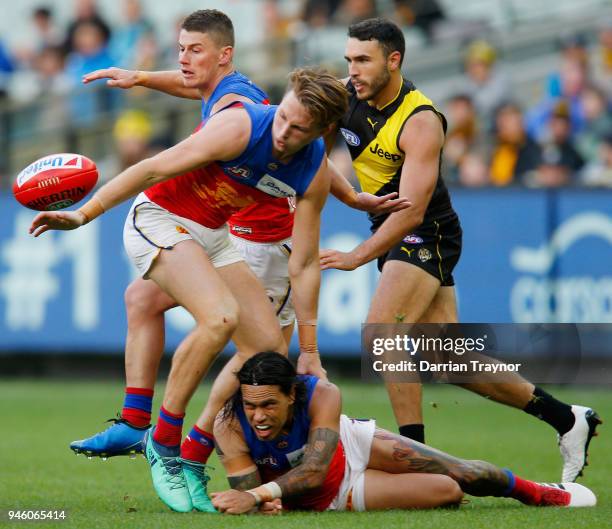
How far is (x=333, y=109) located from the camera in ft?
21.4

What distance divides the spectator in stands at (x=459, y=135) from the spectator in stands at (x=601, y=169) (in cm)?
135

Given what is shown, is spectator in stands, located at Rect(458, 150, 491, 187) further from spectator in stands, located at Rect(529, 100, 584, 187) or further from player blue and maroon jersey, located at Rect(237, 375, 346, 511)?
player blue and maroon jersey, located at Rect(237, 375, 346, 511)

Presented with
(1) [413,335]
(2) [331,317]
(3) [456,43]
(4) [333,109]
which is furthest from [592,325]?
(4) [333,109]

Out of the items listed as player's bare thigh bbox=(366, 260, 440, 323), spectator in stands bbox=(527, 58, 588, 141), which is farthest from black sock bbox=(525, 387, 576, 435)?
spectator in stands bbox=(527, 58, 588, 141)

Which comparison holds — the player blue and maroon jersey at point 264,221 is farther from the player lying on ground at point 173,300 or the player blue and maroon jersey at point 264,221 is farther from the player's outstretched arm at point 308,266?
the player's outstretched arm at point 308,266

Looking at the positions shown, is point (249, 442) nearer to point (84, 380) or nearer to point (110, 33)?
point (84, 380)

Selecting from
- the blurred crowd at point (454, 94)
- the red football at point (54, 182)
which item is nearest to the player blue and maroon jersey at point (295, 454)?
the red football at point (54, 182)

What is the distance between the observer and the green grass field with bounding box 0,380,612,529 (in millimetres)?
6234

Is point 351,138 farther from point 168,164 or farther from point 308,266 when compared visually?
point 168,164

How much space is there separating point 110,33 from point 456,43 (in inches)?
185

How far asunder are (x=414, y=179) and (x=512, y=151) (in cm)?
692

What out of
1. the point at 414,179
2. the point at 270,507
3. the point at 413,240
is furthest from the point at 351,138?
the point at 270,507

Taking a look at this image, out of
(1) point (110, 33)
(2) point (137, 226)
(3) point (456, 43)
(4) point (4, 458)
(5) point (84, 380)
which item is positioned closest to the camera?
(2) point (137, 226)

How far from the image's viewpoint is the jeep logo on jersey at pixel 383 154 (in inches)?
311
